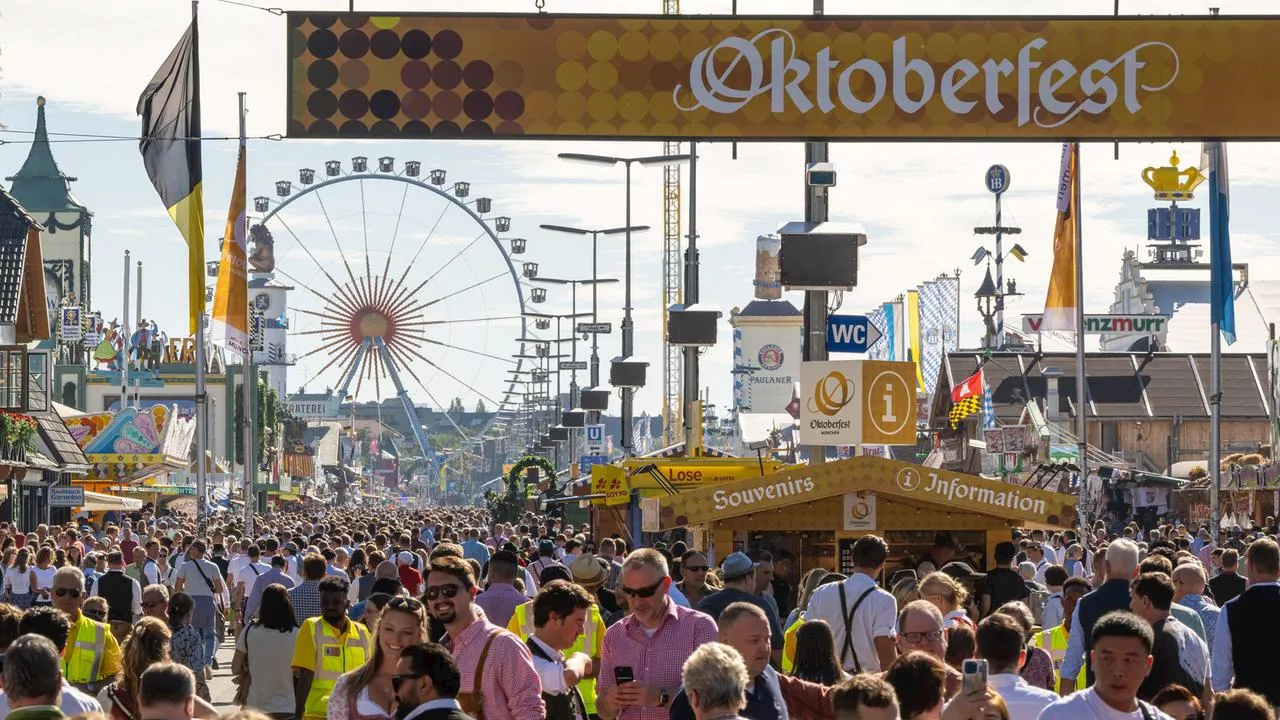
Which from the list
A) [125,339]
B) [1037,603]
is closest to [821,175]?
[1037,603]

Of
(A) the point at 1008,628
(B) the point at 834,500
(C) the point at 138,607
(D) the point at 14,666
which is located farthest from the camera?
(B) the point at 834,500

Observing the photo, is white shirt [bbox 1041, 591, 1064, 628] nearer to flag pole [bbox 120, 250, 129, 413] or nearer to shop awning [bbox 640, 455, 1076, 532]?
shop awning [bbox 640, 455, 1076, 532]

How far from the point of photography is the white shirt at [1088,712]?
6676 mm

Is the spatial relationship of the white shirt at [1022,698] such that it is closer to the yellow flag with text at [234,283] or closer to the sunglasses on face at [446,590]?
the sunglasses on face at [446,590]

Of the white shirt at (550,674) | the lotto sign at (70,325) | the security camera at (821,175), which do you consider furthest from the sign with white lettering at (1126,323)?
the white shirt at (550,674)

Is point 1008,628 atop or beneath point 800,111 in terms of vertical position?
beneath

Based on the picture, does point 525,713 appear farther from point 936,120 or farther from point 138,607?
point 138,607

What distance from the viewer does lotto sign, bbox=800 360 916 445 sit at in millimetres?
19469

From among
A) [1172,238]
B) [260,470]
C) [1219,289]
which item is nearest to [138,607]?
[1219,289]

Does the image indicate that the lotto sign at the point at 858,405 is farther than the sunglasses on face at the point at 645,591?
Yes

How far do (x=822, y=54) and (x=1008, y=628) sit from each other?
8.47 m

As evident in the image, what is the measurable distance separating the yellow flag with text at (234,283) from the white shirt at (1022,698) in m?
21.2

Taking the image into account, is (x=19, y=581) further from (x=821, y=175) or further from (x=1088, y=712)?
(x=1088, y=712)

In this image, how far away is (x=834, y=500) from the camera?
67.8ft
